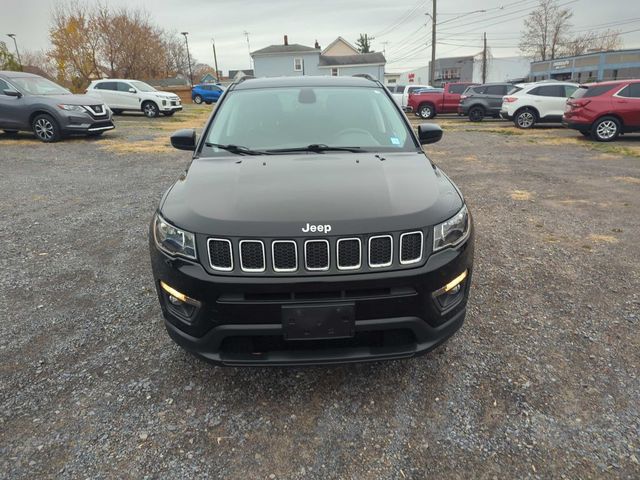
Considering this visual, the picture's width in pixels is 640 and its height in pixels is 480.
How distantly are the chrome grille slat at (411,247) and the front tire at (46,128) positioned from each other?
1204 cm

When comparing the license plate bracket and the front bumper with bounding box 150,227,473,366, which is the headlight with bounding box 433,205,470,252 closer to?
the front bumper with bounding box 150,227,473,366

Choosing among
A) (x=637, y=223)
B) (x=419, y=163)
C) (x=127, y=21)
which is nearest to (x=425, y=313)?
(x=419, y=163)

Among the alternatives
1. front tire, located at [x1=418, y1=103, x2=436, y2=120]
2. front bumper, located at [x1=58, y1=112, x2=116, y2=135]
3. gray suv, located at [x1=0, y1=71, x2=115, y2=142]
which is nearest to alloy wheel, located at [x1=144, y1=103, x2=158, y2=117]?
gray suv, located at [x1=0, y1=71, x2=115, y2=142]

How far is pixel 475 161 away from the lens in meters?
9.83

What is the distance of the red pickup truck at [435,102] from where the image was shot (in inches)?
831

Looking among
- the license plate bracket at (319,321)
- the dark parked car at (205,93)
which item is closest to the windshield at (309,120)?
the license plate bracket at (319,321)

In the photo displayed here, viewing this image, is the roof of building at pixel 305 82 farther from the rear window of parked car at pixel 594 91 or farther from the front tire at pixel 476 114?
the front tire at pixel 476 114

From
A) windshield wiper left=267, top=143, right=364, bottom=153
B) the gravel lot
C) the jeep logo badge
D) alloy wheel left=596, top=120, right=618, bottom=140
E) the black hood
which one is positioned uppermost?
windshield wiper left=267, top=143, right=364, bottom=153

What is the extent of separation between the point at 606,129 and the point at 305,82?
11.5 metres

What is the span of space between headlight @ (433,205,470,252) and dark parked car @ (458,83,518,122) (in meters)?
18.6

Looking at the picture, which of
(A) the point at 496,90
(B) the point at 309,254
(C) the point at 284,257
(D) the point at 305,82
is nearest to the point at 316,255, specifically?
(B) the point at 309,254

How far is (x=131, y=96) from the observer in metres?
19.7

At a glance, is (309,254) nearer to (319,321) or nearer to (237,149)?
(319,321)

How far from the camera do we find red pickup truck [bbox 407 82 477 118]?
21109 millimetres
